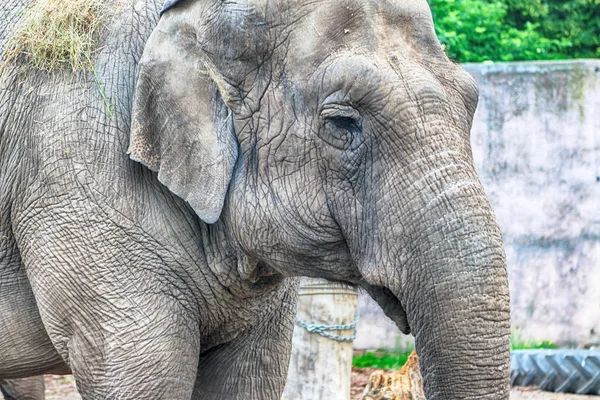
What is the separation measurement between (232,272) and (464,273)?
103 centimetres

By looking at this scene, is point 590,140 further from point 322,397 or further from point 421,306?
point 421,306

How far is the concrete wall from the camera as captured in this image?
8523 mm

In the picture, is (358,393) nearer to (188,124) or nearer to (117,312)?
(117,312)

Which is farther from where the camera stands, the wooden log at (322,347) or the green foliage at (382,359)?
the green foliage at (382,359)

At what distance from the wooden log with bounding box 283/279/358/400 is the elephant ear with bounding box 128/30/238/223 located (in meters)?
2.50

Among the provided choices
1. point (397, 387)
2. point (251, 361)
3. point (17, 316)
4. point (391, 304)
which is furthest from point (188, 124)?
point (397, 387)

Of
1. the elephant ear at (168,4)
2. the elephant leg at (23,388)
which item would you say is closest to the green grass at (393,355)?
the elephant leg at (23,388)

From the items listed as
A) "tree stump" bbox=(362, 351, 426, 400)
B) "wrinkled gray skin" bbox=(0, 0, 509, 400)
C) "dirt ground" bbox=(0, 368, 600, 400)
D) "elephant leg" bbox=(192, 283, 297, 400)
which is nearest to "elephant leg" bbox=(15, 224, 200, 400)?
"wrinkled gray skin" bbox=(0, 0, 509, 400)

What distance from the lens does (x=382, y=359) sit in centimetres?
832

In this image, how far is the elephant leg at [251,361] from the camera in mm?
4453

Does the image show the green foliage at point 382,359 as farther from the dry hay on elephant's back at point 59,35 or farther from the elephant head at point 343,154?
the dry hay on elephant's back at point 59,35

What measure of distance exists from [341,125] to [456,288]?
616 millimetres

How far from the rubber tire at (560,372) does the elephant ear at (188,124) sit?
4.15 meters

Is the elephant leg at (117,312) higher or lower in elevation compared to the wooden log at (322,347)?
higher
